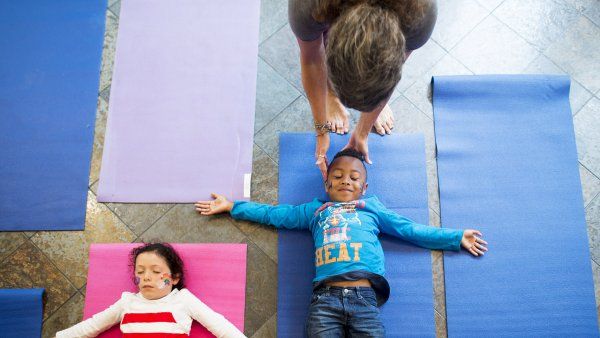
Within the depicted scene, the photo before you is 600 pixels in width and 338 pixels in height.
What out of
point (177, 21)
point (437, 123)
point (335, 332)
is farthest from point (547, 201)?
point (177, 21)

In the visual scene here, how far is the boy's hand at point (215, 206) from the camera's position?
1773mm

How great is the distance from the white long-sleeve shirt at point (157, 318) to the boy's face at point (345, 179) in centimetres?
61

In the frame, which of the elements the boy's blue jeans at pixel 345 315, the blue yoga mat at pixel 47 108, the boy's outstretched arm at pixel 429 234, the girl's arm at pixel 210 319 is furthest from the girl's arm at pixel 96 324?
the boy's outstretched arm at pixel 429 234

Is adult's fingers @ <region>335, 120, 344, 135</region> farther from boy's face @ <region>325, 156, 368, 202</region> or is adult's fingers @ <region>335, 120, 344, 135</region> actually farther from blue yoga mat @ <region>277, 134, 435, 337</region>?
boy's face @ <region>325, 156, 368, 202</region>

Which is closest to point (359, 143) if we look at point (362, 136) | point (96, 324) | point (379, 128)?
point (362, 136)

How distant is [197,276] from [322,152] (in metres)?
0.68

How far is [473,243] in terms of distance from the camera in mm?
1713

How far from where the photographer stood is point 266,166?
6.09ft

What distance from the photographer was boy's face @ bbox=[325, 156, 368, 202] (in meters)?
1.67

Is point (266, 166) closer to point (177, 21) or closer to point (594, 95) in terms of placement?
point (177, 21)

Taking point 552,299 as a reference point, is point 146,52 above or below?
above

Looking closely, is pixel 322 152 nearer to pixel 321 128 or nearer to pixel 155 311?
pixel 321 128

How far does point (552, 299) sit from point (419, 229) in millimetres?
553

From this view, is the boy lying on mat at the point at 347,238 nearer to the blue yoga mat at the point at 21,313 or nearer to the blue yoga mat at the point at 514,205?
the blue yoga mat at the point at 514,205
